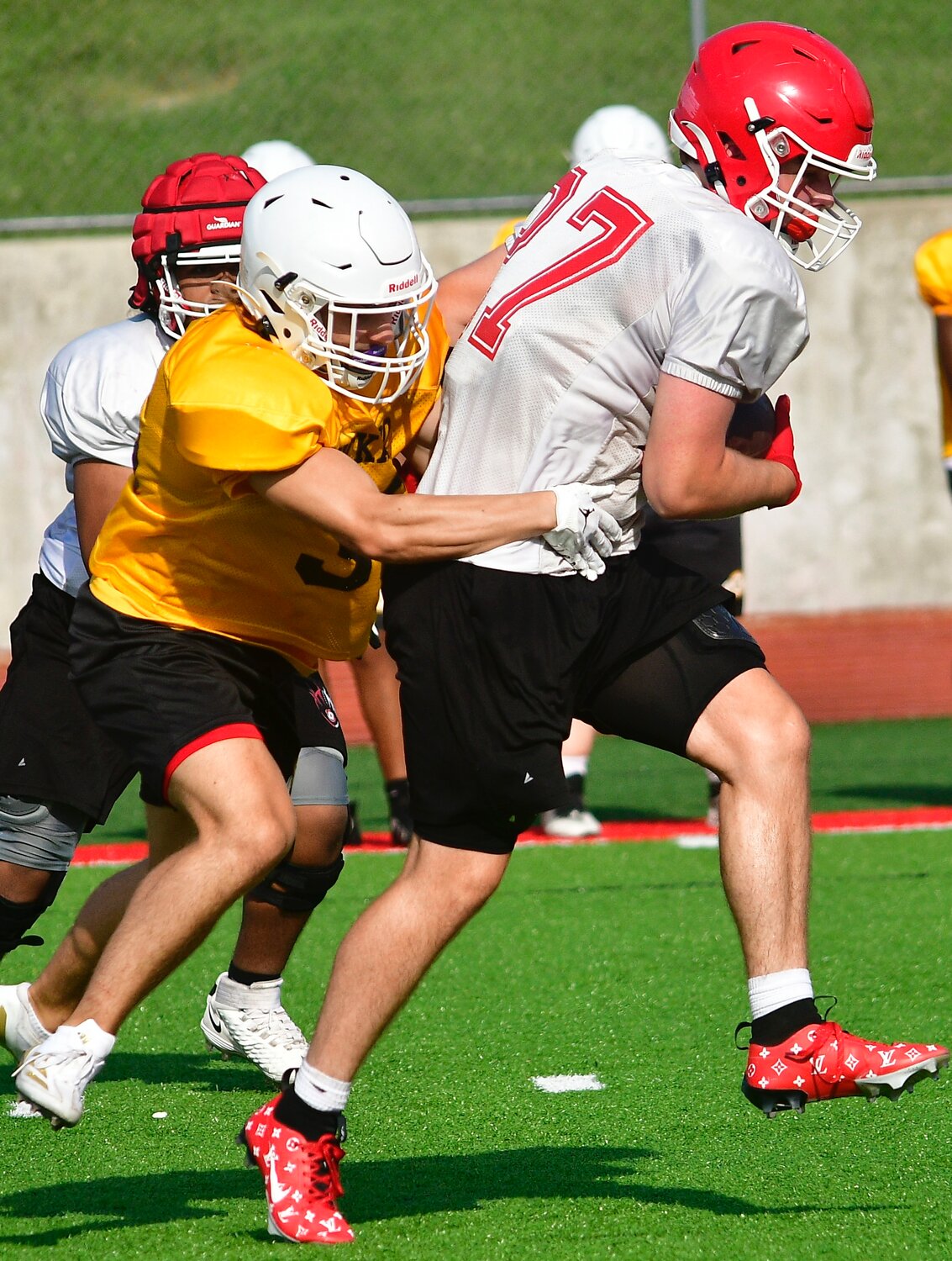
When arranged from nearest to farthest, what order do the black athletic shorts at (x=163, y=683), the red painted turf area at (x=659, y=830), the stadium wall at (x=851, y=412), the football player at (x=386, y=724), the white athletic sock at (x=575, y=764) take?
the black athletic shorts at (x=163, y=683) → the football player at (x=386, y=724) → the red painted turf area at (x=659, y=830) → the white athletic sock at (x=575, y=764) → the stadium wall at (x=851, y=412)

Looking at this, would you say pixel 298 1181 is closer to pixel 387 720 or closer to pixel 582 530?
pixel 582 530

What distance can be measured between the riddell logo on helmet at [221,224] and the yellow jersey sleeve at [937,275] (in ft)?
10.8

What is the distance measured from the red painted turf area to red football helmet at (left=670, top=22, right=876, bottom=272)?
3.48 meters

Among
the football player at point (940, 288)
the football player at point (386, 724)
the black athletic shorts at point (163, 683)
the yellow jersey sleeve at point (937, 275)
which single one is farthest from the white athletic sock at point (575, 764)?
the black athletic shorts at point (163, 683)

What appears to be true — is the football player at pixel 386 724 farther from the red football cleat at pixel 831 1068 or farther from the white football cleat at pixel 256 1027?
the red football cleat at pixel 831 1068

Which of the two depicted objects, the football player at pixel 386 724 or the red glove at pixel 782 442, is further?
the football player at pixel 386 724

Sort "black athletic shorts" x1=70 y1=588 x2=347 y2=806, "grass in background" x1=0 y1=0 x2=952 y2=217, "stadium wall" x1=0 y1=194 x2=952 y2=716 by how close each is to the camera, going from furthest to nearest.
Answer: "grass in background" x1=0 y1=0 x2=952 y2=217 < "stadium wall" x1=0 y1=194 x2=952 y2=716 < "black athletic shorts" x1=70 y1=588 x2=347 y2=806

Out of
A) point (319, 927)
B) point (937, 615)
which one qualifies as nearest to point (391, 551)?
point (319, 927)

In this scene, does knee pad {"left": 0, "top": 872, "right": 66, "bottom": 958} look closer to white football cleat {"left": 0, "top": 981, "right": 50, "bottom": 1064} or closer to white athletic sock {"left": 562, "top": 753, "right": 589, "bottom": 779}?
white football cleat {"left": 0, "top": 981, "right": 50, "bottom": 1064}

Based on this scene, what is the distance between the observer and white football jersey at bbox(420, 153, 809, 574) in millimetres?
2807

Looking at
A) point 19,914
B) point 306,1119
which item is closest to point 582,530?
point 306,1119

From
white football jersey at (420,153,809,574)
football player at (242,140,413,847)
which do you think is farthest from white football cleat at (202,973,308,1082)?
football player at (242,140,413,847)

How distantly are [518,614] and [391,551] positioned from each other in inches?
9.7

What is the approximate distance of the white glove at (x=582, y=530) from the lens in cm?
285
